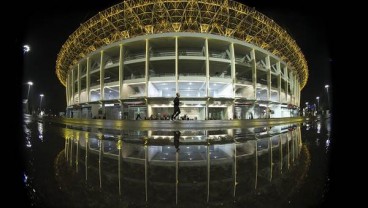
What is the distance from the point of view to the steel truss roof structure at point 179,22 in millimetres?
29109

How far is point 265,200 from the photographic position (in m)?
2.33

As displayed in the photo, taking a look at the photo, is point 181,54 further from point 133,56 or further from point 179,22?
point 133,56

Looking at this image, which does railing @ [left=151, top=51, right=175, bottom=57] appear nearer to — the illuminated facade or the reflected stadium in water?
the illuminated facade

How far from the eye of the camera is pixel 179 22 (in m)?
31.5

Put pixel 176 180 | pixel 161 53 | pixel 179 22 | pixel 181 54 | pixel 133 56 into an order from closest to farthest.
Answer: pixel 176 180 < pixel 179 22 < pixel 181 54 < pixel 161 53 < pixel 133 56

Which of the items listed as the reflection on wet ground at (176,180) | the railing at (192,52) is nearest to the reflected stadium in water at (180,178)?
the reflection on wet ground at (176,180)

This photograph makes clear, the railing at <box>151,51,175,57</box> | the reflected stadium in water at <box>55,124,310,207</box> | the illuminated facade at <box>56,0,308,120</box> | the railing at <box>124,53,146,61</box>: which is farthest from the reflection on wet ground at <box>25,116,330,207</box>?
the railing at <box>124,53,146,61</box>

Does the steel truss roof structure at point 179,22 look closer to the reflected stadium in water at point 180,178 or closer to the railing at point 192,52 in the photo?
the railing at point 192,52

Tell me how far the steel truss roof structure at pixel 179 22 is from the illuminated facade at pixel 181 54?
127 millimetres

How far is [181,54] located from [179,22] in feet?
17.2

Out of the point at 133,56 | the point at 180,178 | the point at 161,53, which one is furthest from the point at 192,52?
the point at 180,178

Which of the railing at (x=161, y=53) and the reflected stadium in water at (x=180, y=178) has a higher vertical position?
the railing at (x=161, y=53)

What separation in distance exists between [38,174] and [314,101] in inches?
4986

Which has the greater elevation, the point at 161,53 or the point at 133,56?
the point at 133,56
